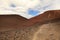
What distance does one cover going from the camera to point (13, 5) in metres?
0.65

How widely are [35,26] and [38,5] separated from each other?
0.14m

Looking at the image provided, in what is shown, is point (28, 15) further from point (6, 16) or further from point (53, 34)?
point (53, 34)

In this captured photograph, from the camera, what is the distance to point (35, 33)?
792 mm

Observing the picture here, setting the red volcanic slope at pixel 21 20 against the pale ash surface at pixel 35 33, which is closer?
the red volcanic slope at pixel 21 20

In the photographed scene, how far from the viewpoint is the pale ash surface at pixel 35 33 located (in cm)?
77

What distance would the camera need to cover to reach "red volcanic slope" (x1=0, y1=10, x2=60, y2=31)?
25.3 inches

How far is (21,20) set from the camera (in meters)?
0.66

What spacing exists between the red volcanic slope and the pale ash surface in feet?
0.21

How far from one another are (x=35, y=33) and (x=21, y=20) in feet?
0.56

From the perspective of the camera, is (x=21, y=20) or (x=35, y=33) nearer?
(x=21, y=20)

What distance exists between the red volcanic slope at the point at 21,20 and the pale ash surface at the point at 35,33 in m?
0.07

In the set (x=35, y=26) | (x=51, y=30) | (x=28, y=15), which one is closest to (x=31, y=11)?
(x=28, y=15)

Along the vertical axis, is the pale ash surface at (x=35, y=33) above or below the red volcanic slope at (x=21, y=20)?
below

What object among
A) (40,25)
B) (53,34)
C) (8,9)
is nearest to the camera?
(8,9)
